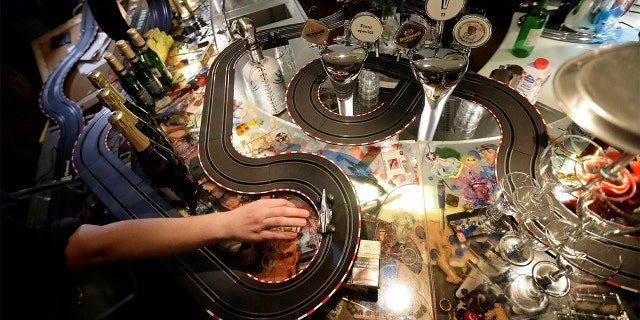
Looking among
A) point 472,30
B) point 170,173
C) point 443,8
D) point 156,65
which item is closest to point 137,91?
point 156,65

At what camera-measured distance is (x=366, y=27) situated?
1.40m

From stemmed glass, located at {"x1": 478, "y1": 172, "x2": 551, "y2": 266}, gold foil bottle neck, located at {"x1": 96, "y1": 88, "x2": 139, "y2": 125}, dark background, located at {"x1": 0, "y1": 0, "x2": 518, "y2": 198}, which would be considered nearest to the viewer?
stemmed glass, located at {"x1": 478, "y1": 172, "x2": 551, "y2": 266}

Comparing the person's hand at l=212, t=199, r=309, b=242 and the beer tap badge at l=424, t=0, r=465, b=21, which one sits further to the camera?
the beer tap badge at l=424, t=0, r=465, b=21

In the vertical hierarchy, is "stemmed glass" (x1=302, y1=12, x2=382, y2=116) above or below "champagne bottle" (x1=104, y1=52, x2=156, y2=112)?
above

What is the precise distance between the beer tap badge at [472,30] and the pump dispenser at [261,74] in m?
0.86

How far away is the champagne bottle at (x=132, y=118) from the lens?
Answer: 122cm

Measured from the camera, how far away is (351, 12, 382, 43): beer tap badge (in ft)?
4.46

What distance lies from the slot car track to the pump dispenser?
11 cm

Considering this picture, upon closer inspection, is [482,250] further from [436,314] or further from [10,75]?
[10,75]

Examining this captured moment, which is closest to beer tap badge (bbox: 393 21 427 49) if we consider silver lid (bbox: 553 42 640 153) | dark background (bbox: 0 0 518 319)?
dark background (bbox: 0 0 518 319)

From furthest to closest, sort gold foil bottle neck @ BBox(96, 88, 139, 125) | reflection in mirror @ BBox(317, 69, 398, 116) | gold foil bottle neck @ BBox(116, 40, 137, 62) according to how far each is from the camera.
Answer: reflection in mirror @ BBox(317, 69, 398, 116) → gold foil bottle neck @ BBox(116, 40, 137, 62) → gold foil bottle neck @ BBox(96, 88, 139, 125)

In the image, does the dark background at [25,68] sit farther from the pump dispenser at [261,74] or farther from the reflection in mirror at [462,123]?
the pump dispenser at [261,74]

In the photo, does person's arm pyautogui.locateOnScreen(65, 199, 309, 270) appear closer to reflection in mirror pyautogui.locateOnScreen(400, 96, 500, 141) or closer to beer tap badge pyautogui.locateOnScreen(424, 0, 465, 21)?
reflection in mirror pyautogui.locateOnScreen(400, 96, 500, 141)

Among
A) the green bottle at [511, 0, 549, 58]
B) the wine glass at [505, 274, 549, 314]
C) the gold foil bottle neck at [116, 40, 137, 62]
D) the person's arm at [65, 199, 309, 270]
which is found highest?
the gold foil bottle neck at [116, 40, 137, 62]
